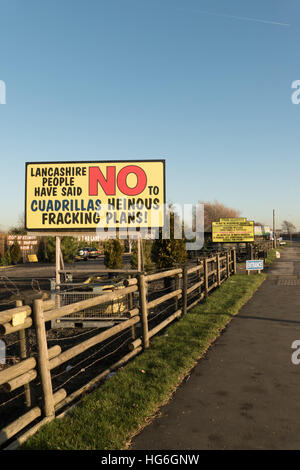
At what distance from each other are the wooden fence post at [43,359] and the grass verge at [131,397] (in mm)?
215

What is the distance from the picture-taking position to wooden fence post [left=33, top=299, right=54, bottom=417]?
4273 millimetres

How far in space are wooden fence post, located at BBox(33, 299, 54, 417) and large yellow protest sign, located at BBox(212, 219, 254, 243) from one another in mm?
28007

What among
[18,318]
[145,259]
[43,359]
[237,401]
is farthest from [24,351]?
[145,259]

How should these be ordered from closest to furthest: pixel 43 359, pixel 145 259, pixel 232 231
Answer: pixel 43 359 → pixel 145 259 → pixel 232 231

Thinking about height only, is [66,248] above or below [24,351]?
above

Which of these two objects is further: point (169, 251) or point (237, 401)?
point (169, 251)

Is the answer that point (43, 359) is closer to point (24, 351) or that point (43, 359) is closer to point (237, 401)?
point (24, 351)

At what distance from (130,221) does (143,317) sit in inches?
220

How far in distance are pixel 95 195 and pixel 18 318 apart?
8851 millimetres

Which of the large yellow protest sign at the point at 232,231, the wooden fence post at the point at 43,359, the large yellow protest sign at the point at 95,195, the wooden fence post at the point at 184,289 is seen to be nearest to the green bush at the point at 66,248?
the large yellow protest sign at the point at 232,231

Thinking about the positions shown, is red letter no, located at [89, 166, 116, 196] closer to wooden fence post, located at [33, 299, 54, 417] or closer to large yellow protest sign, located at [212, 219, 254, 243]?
wooden fence post, located at [33, 299, 54, 417]

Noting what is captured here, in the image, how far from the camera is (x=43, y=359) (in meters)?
4.32
